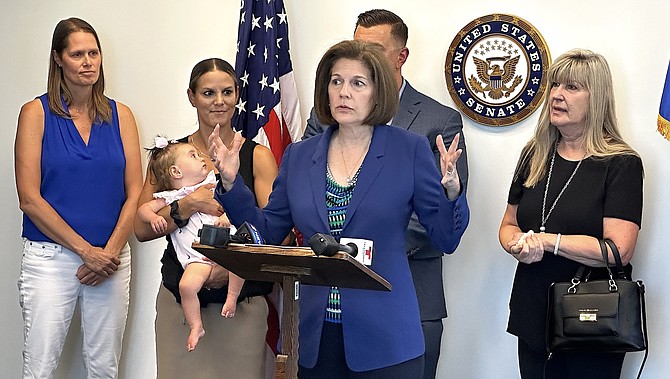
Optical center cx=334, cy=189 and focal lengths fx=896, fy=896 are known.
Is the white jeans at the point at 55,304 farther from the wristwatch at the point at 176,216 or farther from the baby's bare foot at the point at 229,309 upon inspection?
the baby's bare foot at the point at 229,309

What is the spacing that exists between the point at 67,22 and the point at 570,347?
2.60 meters

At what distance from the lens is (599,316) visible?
307 centimetres

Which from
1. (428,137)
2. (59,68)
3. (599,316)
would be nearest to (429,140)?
(428,137)

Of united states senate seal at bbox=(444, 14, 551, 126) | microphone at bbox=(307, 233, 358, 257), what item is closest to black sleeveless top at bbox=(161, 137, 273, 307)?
united states senate seal at bbox=(444, 14, 551, 126)

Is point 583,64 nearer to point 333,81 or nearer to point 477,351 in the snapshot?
point 333,81

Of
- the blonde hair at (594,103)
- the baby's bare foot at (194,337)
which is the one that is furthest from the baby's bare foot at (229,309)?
the blonde hair at (594,103)

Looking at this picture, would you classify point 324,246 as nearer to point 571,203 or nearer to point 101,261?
point 571,203

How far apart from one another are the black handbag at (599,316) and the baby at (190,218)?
44.8 inches

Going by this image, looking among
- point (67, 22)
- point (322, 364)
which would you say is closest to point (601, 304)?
point (322, 364)

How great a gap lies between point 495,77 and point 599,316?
4.26ft

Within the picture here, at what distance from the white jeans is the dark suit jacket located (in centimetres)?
126

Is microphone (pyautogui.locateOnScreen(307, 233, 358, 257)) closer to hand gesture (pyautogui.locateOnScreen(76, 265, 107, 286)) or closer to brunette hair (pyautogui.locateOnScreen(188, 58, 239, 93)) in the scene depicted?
brunette hair (pyautogui.locateOnScreen(188, 58, 239, 93))

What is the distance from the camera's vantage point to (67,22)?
13.3 ft

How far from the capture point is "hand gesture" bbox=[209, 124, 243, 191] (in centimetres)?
257
